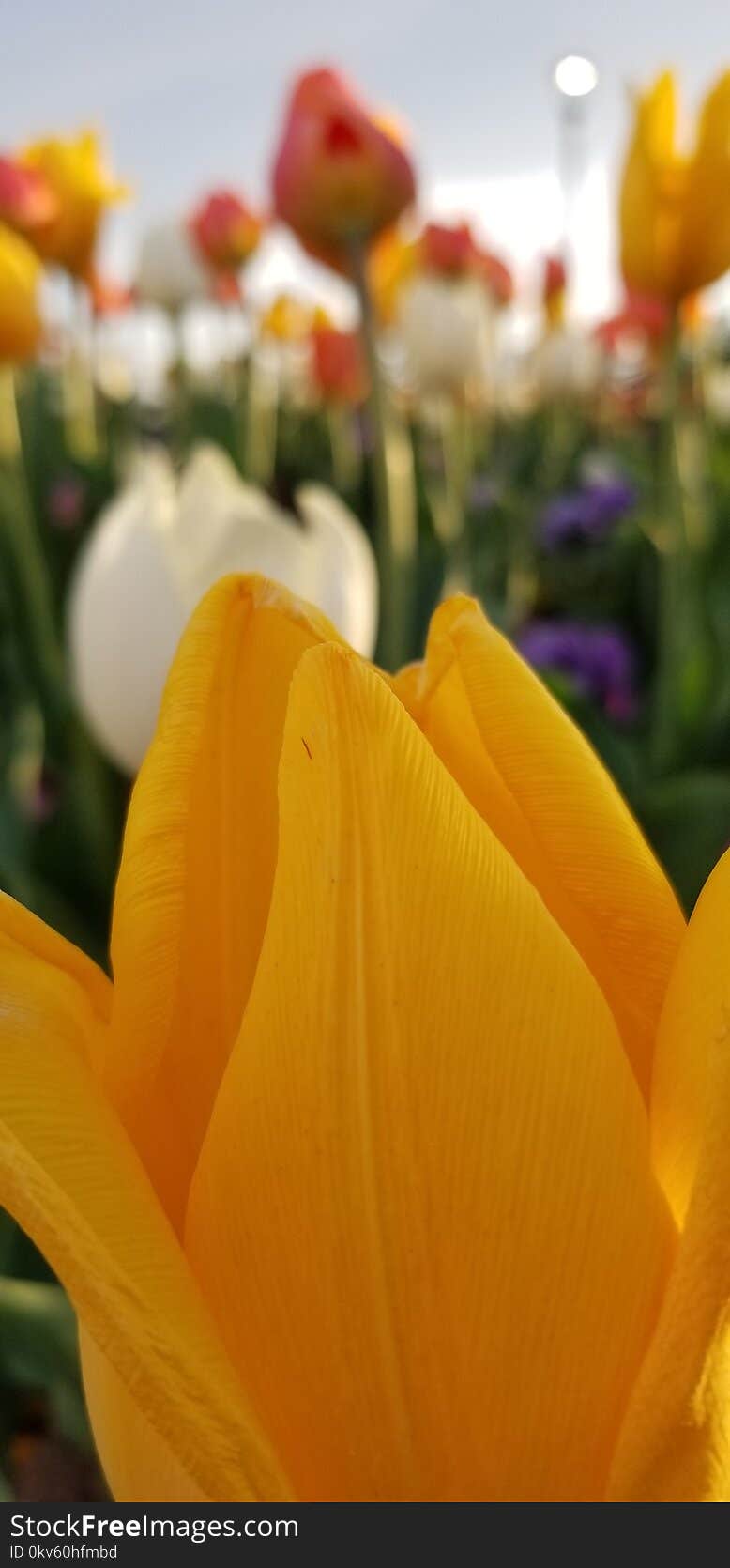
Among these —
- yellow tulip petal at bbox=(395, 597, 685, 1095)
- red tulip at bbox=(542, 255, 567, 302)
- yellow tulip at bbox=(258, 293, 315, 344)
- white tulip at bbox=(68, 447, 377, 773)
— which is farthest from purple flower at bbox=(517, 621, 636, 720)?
red tulip at bbox=(542, 255, 567, 302)

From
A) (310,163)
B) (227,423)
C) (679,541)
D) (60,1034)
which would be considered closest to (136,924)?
(60,1034)

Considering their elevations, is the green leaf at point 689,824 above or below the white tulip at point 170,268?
below

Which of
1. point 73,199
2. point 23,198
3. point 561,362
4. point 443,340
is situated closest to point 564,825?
point 23,198

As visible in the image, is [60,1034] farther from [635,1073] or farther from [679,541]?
[679,541]

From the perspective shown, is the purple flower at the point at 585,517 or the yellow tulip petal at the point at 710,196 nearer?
the yellow tulip petal at the point at 710,196

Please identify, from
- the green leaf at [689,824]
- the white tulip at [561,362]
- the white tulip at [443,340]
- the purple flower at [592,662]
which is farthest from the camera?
the white tulip at [561,362]

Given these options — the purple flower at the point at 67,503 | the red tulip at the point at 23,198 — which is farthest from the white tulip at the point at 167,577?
the purple flower at the point at 67,503

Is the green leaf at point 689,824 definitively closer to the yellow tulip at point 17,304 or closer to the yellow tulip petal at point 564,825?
the yellow tulip petal at point 564,825

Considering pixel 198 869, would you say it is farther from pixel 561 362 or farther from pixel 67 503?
pixel 561 362
